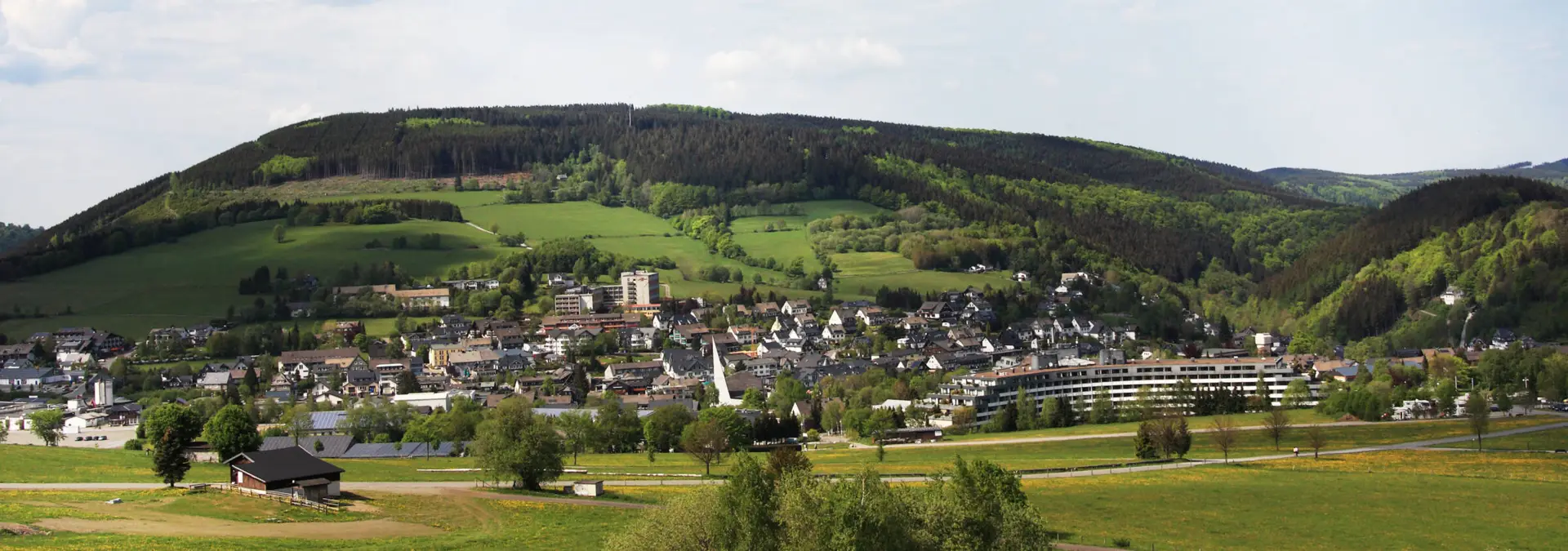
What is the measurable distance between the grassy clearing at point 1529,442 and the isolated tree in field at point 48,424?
76.9 metres

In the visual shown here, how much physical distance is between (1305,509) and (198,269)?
5057 inches

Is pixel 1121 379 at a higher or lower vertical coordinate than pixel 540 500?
higher

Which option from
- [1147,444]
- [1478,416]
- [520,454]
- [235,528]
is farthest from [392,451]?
[1478,416]

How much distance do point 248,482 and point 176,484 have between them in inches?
172

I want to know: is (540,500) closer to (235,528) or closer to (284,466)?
(284,466)

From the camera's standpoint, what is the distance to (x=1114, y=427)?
96500mm

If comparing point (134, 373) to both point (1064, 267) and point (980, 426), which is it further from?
point (1064, 267)

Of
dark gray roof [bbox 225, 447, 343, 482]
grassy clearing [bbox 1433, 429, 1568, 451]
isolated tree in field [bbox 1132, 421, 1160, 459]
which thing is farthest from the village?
isolated tree in field [bbox 1132, 421, 1160, 459]

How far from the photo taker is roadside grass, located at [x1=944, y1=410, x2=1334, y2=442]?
92500mm

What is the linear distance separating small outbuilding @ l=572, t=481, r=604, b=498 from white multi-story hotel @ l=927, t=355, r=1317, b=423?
154 feet

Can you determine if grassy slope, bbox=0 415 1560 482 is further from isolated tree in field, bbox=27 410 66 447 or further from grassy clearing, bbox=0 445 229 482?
isolated tree in field, bbox=27 410 66 447

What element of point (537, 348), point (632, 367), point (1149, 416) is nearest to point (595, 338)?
point (537, 348)

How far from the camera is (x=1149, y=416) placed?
9462 centimetres

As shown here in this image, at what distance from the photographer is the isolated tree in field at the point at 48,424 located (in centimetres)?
9012
